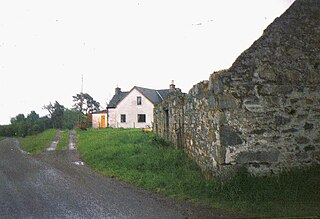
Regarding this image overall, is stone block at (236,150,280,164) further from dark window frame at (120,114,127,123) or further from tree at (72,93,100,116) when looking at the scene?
tree at (72,93,100,116)

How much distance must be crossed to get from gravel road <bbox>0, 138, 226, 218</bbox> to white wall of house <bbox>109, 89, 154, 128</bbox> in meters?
29.8

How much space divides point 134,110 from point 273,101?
1322 inches

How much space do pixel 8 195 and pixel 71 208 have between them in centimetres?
205

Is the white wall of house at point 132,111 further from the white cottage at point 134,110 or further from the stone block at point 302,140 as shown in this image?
the stone block at point 302,140

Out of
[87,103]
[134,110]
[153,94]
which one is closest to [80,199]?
[134,110]

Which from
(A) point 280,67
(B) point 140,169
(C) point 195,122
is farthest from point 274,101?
(B) point 140,169

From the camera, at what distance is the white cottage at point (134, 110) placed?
128ft

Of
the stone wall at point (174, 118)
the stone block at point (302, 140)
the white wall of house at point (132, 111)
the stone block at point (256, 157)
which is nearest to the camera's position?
the stone block at point (256, 157)

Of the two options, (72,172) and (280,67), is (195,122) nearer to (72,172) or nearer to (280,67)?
(280,67)

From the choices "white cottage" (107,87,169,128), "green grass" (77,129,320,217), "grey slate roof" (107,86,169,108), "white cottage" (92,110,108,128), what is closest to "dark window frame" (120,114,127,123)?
"white cottage" (107,87,169,128)

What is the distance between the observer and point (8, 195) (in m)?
6.53

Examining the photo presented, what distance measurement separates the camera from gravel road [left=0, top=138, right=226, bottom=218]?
5148 millimetres

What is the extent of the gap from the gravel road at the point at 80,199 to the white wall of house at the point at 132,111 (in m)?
Answer: 29.8

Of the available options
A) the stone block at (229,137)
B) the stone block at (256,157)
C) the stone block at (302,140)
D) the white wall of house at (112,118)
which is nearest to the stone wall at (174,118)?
the stone block at (229,137)
